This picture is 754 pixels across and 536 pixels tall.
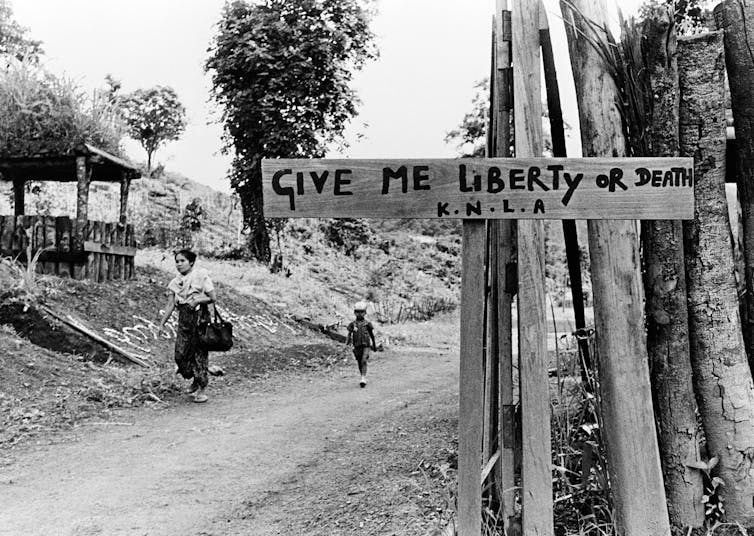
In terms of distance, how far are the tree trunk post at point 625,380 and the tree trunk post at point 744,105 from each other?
0.73 meters

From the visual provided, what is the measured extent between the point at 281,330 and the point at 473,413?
493 inches

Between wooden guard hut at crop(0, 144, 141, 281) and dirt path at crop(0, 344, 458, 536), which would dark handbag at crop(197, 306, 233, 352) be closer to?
dirt path at crop(0, 344, 458, 536)

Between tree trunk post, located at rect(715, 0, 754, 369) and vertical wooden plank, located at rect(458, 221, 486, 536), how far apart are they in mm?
1516

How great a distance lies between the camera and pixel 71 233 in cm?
1227

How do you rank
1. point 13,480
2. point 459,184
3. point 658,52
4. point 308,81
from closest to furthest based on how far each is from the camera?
point 459,184, point 658,52, point 13,480, point 308,81

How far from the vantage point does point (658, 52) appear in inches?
141

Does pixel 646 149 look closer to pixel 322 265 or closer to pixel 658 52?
pixel 658 52

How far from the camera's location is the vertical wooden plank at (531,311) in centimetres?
340

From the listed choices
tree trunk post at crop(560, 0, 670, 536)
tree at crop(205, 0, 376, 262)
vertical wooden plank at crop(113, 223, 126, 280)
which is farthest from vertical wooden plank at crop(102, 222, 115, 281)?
tree trunk post at crop(560, 0, 670, 536)

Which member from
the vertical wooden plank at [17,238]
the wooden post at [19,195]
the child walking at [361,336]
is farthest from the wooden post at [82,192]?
the child walking at [361,336]

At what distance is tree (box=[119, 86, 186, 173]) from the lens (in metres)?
34.9

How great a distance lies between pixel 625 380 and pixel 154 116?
1370 inches

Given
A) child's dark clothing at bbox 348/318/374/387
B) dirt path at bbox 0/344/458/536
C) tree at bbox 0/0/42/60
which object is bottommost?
dirt path at bbox 0/344/458/536

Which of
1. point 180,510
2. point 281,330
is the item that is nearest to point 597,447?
point 180,510
